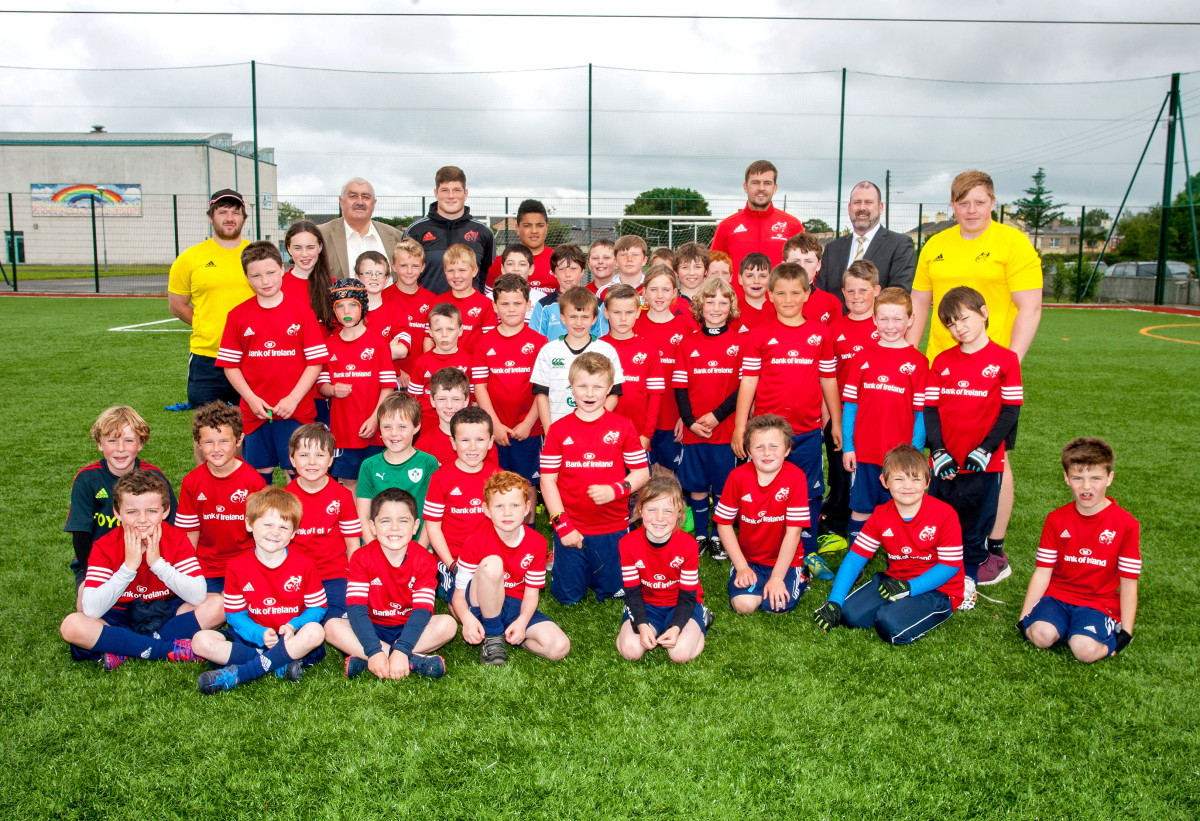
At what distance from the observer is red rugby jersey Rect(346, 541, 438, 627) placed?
11.2 ft

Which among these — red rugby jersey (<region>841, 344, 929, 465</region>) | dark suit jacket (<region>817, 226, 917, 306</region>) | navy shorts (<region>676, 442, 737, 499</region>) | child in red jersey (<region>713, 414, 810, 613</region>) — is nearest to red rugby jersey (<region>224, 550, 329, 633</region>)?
child in red jersey (<region>713, 414, 810, 613</region>)

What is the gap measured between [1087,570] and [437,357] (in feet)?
11.7

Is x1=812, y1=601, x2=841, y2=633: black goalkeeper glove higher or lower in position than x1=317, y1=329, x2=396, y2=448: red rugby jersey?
lower

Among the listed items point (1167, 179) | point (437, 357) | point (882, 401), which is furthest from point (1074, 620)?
point (1167, 179)

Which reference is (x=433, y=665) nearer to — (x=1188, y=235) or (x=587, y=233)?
(x=587, y=233)

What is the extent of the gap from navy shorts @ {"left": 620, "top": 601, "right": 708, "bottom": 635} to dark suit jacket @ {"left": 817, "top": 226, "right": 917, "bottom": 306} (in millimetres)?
2770

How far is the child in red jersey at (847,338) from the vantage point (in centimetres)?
459

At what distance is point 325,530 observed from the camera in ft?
12.1

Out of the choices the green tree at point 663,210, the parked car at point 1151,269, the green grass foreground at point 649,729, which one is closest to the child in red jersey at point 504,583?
the green grass foreground at point 649,729

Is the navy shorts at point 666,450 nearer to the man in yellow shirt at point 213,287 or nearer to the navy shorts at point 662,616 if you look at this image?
the navy shorts at point 662,616

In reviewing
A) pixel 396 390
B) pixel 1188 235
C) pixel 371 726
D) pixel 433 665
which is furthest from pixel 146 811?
pixel 1188 235

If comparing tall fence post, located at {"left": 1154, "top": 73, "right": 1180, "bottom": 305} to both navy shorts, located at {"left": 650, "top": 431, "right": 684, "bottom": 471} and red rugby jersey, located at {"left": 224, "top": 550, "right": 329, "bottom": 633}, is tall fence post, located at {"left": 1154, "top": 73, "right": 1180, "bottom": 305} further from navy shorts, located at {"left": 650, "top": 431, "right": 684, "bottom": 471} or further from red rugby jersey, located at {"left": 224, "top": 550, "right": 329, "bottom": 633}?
red rugby jersey, located at {"left": 224, "top": 550, "right": 329, "bottom": 633}

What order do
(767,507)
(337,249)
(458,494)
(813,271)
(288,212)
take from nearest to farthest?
1. (458,494)
2. (767,507)
3. (813,271)
4. (337,249)
5. (288,212)

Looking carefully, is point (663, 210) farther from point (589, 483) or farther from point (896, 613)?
point (896, 613)
